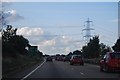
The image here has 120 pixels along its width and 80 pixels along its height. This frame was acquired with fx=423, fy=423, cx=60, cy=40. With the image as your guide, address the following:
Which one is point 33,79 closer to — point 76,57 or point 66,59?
point 76,57

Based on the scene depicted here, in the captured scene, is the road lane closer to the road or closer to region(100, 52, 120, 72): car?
the road

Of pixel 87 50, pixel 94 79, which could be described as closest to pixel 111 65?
pixel 94 79

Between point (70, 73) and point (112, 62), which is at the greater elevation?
point (112, 62)

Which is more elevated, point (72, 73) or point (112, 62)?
point (112, 62)

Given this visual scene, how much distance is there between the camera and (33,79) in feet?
84.9

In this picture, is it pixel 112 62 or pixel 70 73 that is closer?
pixel 70 73

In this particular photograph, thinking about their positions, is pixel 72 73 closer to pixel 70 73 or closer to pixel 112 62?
pixel 70 73

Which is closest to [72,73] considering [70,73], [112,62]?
[70,73]

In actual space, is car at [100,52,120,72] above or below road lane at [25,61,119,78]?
above

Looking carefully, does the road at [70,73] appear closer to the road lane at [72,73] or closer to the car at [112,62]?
the road lane at [72,73]

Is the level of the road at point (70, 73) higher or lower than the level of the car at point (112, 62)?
lower

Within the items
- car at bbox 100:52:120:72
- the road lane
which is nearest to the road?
the road lane

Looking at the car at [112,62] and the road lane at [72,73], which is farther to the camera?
the car at [112,62]

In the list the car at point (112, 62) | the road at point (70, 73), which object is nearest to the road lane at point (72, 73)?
the road at point (70, 73)
